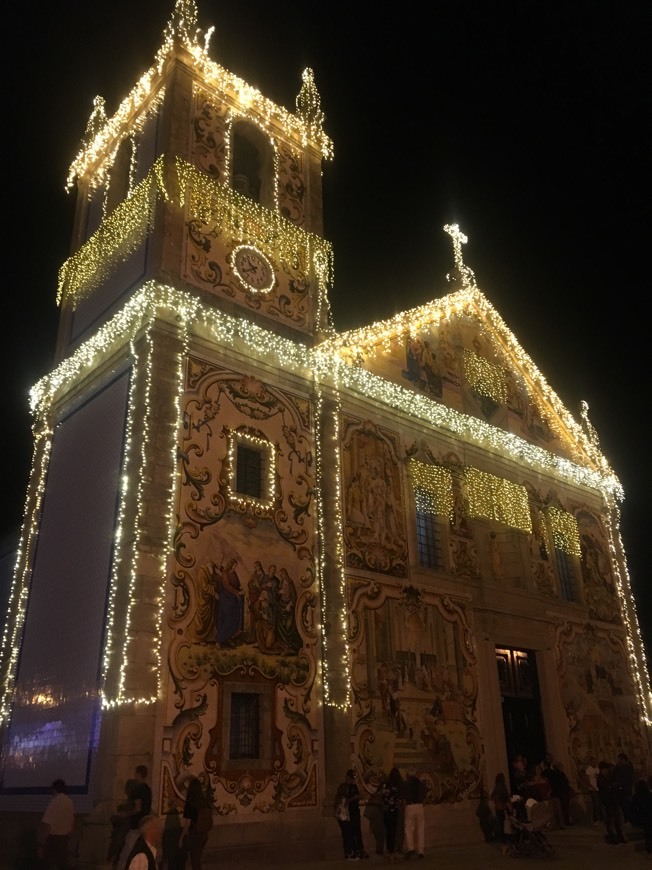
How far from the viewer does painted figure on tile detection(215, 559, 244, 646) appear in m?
13.5

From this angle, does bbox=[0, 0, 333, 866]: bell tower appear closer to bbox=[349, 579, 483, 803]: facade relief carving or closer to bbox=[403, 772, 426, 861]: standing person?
bbox=[349, 579, 483, 803]: facade relief carving

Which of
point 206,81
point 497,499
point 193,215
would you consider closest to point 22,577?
point 193,215

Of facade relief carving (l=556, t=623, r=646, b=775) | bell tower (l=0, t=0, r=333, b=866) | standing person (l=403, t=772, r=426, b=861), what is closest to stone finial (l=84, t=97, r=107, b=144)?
bell tower (l=0, t=0, r=333, b=866)

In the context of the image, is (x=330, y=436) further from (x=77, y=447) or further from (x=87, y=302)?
(x=87, y=302)

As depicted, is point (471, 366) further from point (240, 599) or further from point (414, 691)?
point (240, 599)

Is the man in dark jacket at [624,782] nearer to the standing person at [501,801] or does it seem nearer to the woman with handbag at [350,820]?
the standing person at [501,801]

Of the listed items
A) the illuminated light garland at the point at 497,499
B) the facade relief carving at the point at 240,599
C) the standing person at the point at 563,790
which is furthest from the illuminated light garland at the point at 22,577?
the standing person at the point at 563,790

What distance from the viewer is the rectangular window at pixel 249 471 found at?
15.2 metres

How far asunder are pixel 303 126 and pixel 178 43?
3928 millimetres

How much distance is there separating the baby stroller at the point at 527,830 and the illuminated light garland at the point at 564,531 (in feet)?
31.4

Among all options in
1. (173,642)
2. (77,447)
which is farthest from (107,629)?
(77,447)

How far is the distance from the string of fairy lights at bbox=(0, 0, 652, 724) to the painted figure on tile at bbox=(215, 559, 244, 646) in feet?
4.00

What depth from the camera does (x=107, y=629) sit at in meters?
12.8

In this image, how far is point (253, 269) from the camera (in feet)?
57.3
